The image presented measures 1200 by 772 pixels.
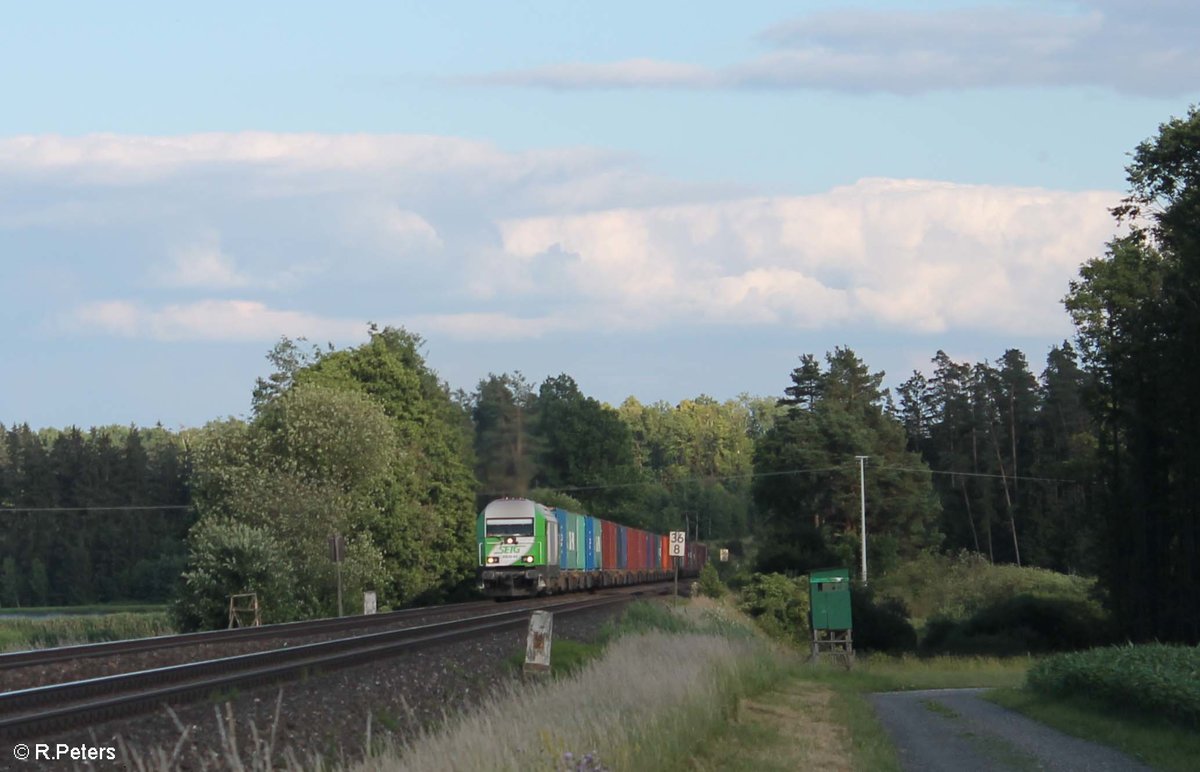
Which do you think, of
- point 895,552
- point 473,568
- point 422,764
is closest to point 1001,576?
point 895,552

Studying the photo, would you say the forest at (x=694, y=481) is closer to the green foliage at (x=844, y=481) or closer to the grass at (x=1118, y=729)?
the green foliage at (x=844, y=481)

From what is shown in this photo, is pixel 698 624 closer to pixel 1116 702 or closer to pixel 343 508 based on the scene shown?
pixel 1116 702

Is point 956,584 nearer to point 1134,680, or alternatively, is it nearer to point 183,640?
point 183,640

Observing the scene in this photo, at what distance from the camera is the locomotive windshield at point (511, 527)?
49156 millimetres

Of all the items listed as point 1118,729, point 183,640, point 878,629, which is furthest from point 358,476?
point 1118,729

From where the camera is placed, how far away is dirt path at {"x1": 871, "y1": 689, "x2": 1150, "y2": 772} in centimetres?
1411

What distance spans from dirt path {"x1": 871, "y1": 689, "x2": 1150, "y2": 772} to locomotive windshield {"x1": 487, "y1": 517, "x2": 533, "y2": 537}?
2825cm

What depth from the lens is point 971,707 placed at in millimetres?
20812

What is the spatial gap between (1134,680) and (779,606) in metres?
32.0

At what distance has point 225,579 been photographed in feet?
130

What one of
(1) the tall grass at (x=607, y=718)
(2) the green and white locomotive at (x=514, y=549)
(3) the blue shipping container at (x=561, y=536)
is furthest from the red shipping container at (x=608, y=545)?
(1) the tall grass at (x=607, y=718)

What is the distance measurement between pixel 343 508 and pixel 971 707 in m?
38.5

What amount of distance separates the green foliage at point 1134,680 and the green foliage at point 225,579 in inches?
958

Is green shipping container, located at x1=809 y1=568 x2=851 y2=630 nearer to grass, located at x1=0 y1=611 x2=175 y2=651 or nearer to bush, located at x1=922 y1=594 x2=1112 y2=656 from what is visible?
bush, located at x1=922 y1=594 x2=1112 y2=656
